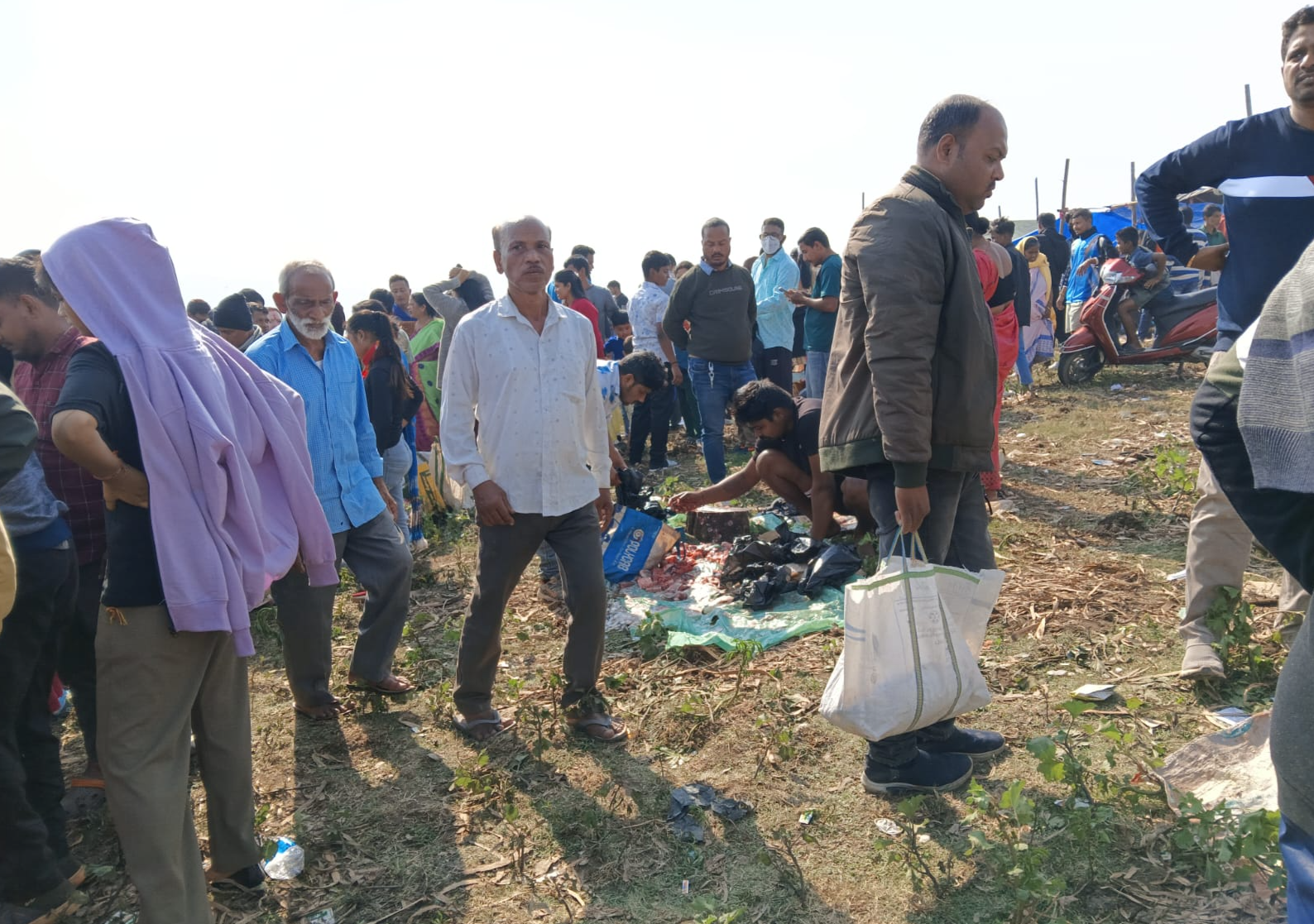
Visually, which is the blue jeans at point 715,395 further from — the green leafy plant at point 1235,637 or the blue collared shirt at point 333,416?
the green leafy plant at point 1235,637

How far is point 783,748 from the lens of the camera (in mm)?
3768

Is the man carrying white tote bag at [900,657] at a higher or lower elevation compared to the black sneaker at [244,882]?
higher

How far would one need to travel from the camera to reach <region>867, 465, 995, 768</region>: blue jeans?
3.26 meters

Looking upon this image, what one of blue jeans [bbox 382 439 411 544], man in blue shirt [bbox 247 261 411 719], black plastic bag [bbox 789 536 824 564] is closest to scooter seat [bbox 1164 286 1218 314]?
black plastic bag [bbox 789 536 824 564]

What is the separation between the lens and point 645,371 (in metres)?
7.24

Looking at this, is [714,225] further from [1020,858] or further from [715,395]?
[1020,858]

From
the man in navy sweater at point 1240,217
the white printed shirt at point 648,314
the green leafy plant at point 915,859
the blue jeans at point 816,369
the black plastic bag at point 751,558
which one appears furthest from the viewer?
the white printed shirt at point 648,314

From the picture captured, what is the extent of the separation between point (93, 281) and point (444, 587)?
4242 mm

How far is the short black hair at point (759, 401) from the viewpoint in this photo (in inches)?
240

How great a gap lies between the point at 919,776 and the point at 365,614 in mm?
2739

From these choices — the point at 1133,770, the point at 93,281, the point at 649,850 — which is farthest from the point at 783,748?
the point at 93,281

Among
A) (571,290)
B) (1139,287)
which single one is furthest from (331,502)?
(1139,287)

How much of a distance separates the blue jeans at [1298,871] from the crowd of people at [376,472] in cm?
2

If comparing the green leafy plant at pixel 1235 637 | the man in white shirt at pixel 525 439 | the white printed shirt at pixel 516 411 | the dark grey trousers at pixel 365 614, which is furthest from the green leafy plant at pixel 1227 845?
the dark grey trousers at pixel 365 614
